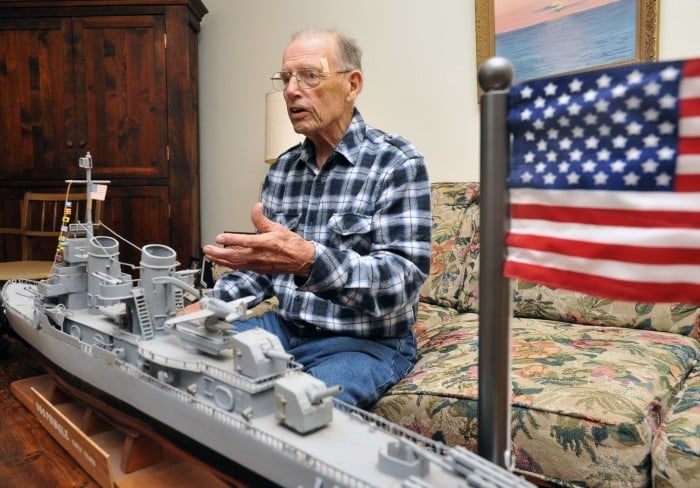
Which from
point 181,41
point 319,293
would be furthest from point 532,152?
point 181,41

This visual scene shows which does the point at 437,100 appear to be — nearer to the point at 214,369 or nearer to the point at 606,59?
the point at 606,59

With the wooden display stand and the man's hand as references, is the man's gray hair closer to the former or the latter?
the man's hand

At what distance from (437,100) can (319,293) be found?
6.74ft

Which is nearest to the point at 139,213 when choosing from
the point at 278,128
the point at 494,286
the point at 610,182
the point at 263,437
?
the point at 278,128

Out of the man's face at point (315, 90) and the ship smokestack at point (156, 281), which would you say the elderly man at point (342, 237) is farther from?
the ship smokestack at point (156, 281)

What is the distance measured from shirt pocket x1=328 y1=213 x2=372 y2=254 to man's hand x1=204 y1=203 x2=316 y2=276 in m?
0.30

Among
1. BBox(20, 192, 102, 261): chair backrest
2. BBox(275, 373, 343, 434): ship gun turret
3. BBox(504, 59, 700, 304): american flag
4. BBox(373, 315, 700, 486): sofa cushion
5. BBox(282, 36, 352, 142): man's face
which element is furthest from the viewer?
BBox(20, 192, 102, 261): chair backrest

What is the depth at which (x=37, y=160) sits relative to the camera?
135 inches

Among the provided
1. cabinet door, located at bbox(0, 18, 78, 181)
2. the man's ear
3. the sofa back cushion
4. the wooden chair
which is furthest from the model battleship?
cabinet door, located at bbox(0, 18, 78, 181)

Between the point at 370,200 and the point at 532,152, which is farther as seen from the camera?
the point at 370,200

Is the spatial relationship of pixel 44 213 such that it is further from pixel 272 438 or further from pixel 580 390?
pixel 580 390

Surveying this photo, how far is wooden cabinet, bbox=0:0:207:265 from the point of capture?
334 centimetres

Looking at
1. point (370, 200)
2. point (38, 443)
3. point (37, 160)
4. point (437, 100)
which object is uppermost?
point (437, 100)

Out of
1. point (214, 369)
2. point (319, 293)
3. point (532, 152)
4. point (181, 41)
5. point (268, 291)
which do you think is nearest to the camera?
point (532, 152)
